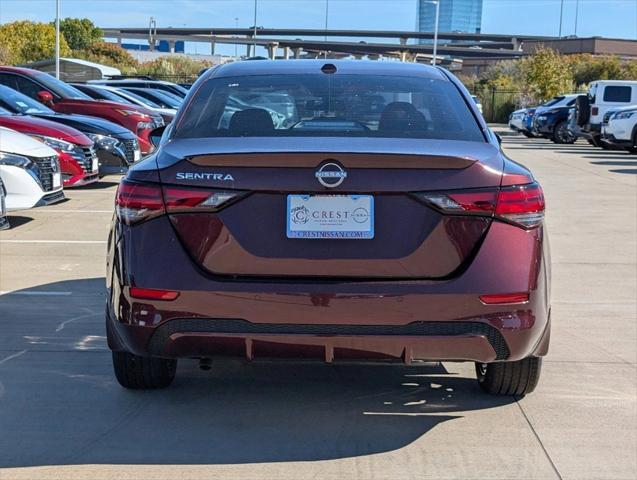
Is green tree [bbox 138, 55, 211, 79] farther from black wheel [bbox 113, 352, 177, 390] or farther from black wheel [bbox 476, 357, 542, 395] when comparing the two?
black wheel [bbox 476, 357, 542, 395]

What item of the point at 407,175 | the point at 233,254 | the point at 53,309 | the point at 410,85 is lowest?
the point at 53,309

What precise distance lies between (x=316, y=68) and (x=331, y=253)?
1.67 metres

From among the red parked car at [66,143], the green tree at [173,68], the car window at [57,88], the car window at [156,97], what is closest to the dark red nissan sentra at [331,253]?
the red parked car at [66,143]

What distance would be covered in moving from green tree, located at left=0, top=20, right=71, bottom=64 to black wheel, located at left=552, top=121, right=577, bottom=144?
49066mm

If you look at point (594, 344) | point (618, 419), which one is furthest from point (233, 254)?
point (594, 344)

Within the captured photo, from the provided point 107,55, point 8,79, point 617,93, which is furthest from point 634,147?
point 107,55

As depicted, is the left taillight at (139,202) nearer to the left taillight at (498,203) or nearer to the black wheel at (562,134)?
→ the left taillight at (498,203)

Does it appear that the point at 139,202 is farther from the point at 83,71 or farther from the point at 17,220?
the point at 83,71

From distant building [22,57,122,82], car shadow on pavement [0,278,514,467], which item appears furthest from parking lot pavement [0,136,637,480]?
distant building [22,57,122,82]

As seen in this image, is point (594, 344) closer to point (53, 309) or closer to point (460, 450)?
point (460, 450)

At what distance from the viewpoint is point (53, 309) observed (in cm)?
693

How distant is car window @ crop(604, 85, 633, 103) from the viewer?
101 feet

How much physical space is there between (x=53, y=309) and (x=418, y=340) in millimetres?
3581

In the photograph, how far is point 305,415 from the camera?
4.79 meters
